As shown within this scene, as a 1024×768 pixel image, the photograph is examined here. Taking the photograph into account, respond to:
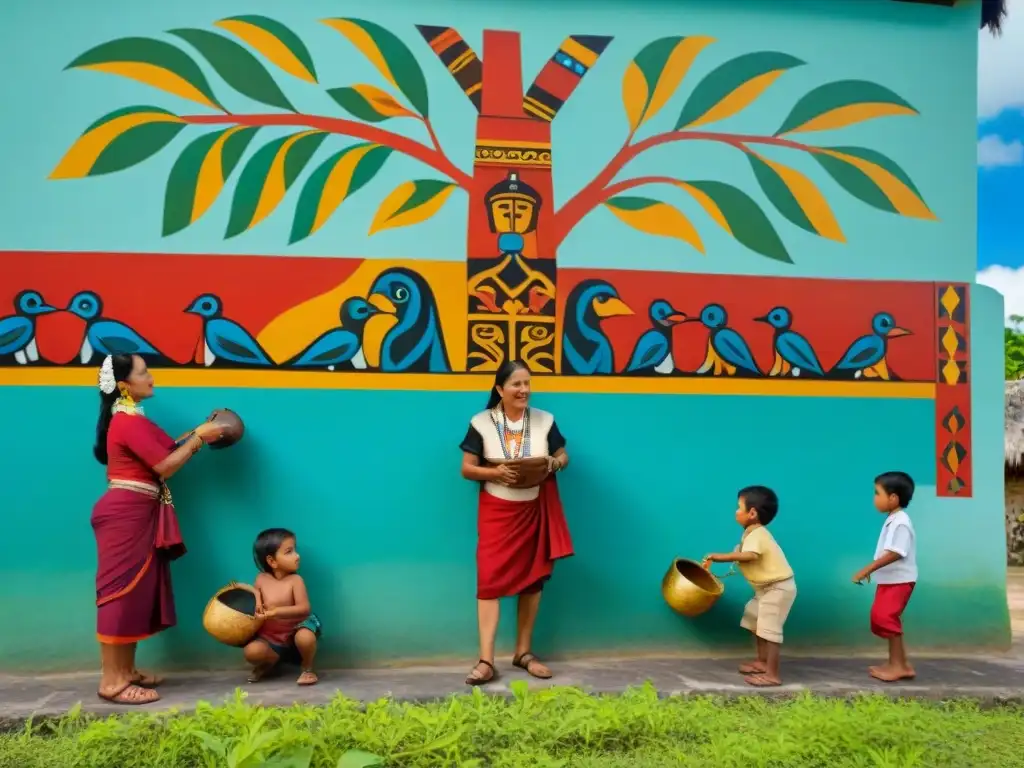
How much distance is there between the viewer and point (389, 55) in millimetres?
4840

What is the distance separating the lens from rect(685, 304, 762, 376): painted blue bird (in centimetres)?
492

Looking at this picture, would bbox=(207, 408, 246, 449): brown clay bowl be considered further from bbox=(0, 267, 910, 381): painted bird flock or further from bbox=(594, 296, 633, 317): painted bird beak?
bbox=(594, 296, 633, 317): painted bird beak

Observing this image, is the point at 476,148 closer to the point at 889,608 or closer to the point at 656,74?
the point at 656,74

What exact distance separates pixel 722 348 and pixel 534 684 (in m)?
2.07

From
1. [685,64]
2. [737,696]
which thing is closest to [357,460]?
[737,696]

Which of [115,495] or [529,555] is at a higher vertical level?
[115,495]

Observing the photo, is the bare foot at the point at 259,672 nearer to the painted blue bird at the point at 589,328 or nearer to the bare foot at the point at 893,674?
the painted blue bird at the point at 589,328

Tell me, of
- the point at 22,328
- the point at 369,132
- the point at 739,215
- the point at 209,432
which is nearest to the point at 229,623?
the point at 209,432

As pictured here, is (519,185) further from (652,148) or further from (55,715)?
(55,715)

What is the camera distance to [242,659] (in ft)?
14.7

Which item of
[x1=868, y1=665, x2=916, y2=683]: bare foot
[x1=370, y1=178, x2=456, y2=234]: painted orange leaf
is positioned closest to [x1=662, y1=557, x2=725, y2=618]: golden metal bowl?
[x1=868, y1=665, x2=916, y2=683]: bare foot

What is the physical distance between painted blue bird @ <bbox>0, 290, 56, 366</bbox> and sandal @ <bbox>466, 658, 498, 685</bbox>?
269 centimetres

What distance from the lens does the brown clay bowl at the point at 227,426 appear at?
4320 millimetres

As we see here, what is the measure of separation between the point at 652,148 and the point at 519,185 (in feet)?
2.62
